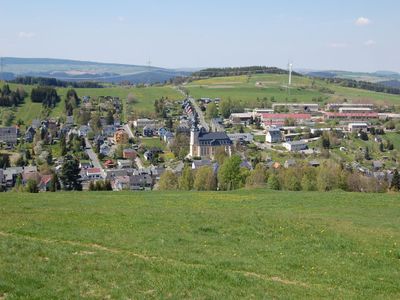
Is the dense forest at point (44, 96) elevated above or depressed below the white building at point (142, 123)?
above

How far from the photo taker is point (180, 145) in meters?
116

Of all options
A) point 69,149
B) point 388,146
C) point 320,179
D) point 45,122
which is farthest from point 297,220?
point 45,122

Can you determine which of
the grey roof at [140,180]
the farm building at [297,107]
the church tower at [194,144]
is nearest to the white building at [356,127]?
the farm building at [297,107]

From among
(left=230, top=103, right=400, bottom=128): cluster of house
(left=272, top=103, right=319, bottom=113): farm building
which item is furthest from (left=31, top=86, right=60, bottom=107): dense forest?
(left=272, top=103, right=319, bottom=113): farm building

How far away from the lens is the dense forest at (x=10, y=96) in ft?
493

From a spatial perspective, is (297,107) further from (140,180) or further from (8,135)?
(140,180)

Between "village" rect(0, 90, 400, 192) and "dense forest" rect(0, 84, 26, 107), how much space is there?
819 inches

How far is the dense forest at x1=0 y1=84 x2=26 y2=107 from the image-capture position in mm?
150250

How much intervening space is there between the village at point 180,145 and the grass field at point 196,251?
45528 mm

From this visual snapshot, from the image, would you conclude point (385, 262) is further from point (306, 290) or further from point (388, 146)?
point (388, 146)

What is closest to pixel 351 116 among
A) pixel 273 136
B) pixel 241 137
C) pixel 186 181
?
pixel 273 136

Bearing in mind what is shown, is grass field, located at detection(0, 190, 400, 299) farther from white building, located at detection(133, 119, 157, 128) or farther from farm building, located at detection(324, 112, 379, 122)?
farm building, located at detection(324, 112, 379, 122)

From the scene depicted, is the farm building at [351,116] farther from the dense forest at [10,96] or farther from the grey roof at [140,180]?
the dense forest at [10,96]

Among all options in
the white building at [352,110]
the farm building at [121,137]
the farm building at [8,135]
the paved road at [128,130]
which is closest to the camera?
the farm building at [8,135]
